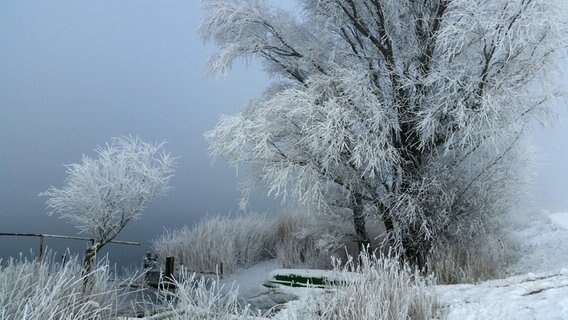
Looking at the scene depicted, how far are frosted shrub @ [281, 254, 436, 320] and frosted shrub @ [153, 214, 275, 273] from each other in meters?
7.37

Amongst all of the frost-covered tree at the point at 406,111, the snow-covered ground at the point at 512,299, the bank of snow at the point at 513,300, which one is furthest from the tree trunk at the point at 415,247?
the bank of snow at the point at 513,300

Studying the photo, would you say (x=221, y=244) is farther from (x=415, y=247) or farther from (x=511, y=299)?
(x=511, y=299)

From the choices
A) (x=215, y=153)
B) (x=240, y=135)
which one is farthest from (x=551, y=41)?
(x=215, y=153)

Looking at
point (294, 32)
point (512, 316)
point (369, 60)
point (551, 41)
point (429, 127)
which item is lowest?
point (512, 316)

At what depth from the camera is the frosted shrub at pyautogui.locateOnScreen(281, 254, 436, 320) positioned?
3.53m

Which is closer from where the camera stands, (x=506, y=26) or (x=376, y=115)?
(x=506, y=26)

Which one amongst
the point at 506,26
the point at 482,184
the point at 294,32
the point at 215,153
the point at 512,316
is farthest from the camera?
the point at 294,32

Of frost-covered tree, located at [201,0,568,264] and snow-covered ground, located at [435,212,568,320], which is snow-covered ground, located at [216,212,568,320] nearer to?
snow-covered ground, located at [435,212,568,320]

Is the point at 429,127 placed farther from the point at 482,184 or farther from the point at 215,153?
the point at 215,153

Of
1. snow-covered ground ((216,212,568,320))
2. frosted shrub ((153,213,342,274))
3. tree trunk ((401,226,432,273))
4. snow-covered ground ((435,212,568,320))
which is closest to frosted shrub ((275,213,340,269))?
frosted shrub ((153,213,342,274))

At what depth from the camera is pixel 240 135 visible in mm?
7441

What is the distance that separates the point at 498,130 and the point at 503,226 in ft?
10.5

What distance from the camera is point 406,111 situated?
816cm

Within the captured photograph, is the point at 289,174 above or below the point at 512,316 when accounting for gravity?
above
